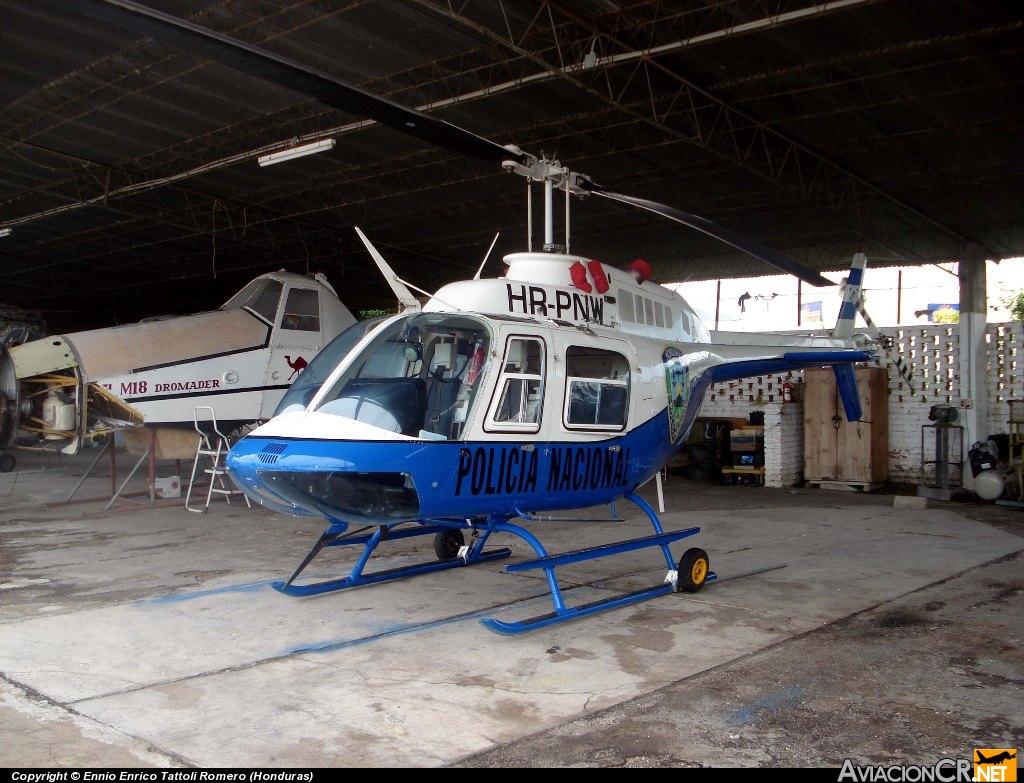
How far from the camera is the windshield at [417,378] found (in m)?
5.39

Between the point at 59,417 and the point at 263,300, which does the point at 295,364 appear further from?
the point at 59,417

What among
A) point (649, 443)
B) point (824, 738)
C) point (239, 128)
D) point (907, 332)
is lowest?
point (824, 738)

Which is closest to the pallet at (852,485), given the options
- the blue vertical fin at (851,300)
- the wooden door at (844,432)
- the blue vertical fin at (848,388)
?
the wooden door at (844,432)

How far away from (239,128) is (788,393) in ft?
33.0

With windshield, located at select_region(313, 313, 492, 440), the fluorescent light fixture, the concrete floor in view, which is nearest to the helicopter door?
windshield, located at select_region(313, 313, 492, 440)

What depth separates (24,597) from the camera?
6441mm

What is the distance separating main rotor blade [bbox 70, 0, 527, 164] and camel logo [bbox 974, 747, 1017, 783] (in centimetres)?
439

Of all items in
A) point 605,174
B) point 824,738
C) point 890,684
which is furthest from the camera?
point 605,174

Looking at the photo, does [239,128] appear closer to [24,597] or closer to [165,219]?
[165,219]

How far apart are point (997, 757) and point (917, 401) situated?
37.9 feet

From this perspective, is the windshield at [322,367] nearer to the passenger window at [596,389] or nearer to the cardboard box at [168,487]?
the passenger window at [596,389]

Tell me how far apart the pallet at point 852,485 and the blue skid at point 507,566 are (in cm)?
746

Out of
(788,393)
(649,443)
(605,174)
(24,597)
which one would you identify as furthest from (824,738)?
(605,174)

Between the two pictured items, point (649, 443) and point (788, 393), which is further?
point (788, 393)
